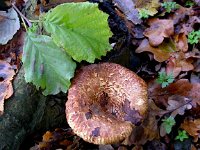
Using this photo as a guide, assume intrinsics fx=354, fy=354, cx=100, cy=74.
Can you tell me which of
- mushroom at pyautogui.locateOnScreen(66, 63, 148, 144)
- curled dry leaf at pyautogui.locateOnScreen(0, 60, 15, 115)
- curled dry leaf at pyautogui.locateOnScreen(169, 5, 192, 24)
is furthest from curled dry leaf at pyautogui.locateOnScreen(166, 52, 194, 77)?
curled dry leaf at pyautogui.locateOnScreen(0, 60, 15, 115)

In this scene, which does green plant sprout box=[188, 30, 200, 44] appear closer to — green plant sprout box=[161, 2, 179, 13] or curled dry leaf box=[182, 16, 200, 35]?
curled dry leaf box=[182, 16, 200, 35]

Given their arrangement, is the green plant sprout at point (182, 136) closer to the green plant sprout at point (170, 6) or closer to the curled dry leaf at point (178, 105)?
the curled dry leaf at point (178, 105)

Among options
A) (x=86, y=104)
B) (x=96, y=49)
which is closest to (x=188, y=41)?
(x=96, y=49)

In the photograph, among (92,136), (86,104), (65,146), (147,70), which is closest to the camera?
(92,136)

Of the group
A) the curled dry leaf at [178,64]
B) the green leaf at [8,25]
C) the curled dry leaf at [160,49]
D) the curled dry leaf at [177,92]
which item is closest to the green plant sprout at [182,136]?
the curled dry leaf at [177,92]

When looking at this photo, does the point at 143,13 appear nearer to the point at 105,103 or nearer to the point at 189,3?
the point at 189,3

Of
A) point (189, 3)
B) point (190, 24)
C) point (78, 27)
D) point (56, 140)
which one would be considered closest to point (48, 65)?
point (78, 27)

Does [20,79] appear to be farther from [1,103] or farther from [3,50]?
[3,50]
